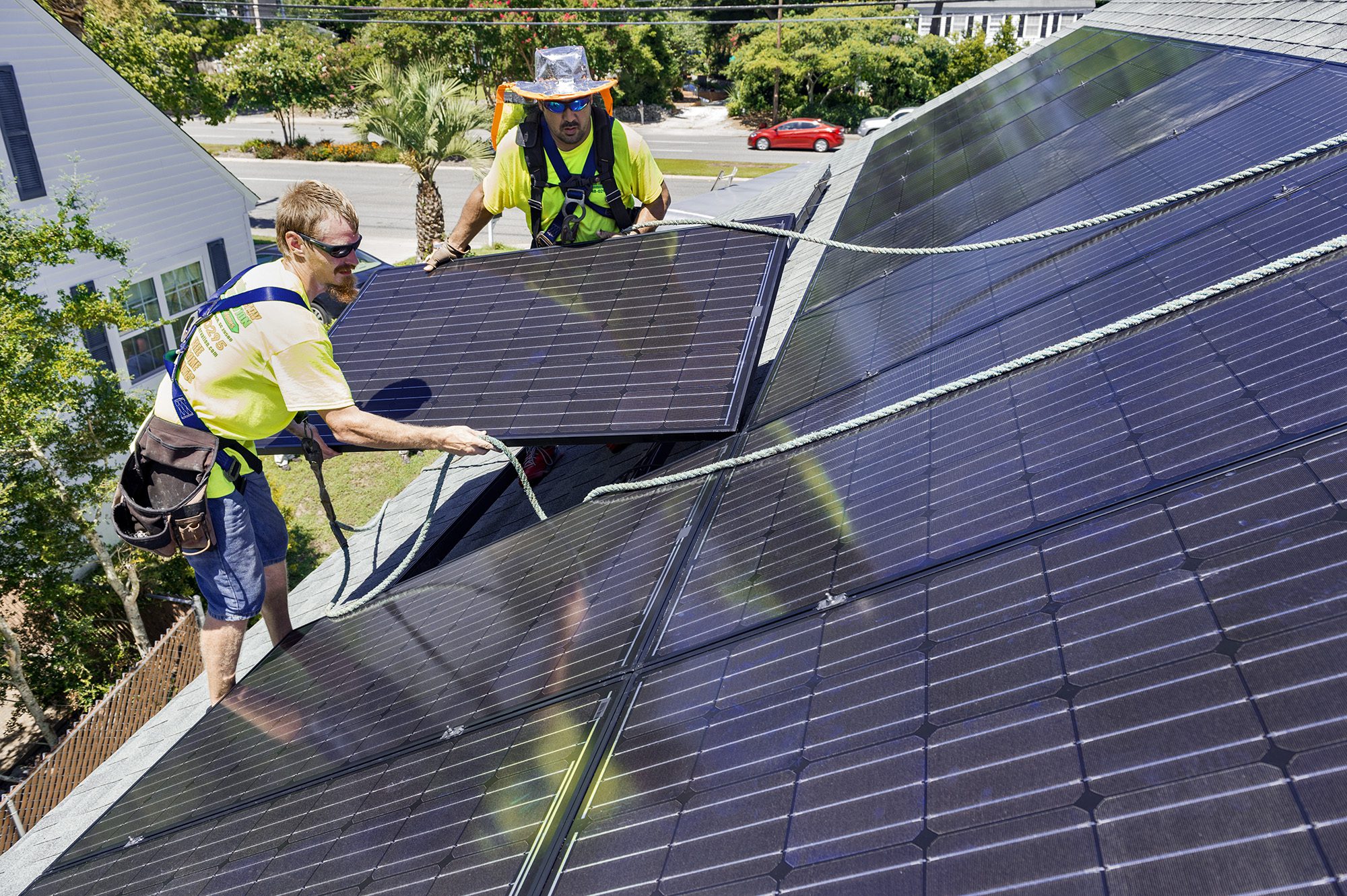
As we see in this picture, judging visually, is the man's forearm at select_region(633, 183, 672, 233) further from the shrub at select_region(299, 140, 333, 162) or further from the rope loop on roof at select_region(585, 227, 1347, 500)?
the shrub at select_region(299, 140, 333, 162)

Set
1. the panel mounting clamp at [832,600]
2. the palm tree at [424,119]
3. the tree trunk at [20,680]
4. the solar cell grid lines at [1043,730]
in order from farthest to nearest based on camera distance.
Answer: the palm tree at [424,119] < the tree trunk at [20,680] < the panel mounting clamp at [832,600] < the solar cell grid lines at [1043,730]

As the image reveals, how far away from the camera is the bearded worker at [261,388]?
16.5ft

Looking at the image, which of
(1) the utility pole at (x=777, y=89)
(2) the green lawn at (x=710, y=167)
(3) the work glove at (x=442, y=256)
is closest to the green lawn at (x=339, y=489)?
(3) the work glove at (x=442, y=256)

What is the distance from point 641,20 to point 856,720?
210 feet

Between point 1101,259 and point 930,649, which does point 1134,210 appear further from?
point 930,649

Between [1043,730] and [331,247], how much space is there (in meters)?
4.31

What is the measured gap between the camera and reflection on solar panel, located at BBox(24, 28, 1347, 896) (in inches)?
81.7

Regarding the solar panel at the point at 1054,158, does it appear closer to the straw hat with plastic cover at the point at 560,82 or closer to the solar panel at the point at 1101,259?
the solar panel at the point at 1101,259

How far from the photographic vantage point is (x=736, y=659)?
335cm

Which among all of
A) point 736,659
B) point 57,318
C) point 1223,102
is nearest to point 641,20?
point 57,318

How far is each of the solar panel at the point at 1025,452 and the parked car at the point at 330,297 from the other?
9.23 feet

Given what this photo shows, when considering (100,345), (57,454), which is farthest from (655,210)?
(100,345)

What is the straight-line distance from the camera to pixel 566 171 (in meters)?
7.36

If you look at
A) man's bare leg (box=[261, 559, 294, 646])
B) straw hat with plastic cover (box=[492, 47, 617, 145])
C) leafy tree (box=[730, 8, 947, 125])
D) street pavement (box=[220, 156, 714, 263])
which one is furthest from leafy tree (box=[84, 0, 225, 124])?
leafy tree (box=[730, 8, 947, 125])
